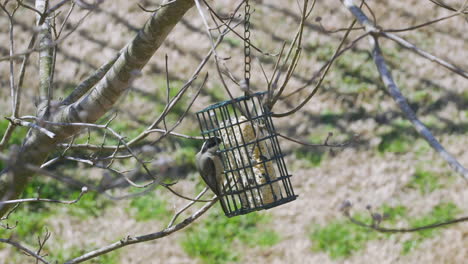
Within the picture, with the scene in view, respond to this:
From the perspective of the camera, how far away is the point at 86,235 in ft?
18.6

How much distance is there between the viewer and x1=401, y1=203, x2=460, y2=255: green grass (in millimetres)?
5516

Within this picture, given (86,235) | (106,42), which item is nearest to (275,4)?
(106,42)

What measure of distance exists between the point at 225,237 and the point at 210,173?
2.86 m

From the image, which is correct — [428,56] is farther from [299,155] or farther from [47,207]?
[47,207]

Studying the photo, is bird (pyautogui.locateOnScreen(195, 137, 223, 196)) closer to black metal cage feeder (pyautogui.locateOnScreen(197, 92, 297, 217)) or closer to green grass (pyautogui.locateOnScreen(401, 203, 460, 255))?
black metal cage feeder (pyautogui.locateOnScreen(197, 92, 297, 217))

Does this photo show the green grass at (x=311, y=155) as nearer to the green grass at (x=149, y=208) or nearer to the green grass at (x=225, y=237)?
the green grass at (x=225, y=237)

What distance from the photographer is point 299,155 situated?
6.43 m

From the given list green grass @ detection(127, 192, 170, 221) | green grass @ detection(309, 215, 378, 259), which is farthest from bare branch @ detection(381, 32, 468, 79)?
green grass @ detection(127, 192, 170, 221)

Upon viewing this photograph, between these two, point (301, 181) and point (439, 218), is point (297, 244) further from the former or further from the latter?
point (439, 218)

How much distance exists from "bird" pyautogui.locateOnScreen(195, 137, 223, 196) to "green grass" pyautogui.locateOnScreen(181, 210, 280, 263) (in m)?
2.63

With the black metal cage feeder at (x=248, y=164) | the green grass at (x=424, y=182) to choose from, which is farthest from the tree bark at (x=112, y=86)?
the green grass at (x=424, y=182)

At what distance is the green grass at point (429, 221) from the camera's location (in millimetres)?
5516

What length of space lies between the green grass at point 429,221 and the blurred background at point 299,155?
0.01 m

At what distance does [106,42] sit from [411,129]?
3.70 meters
